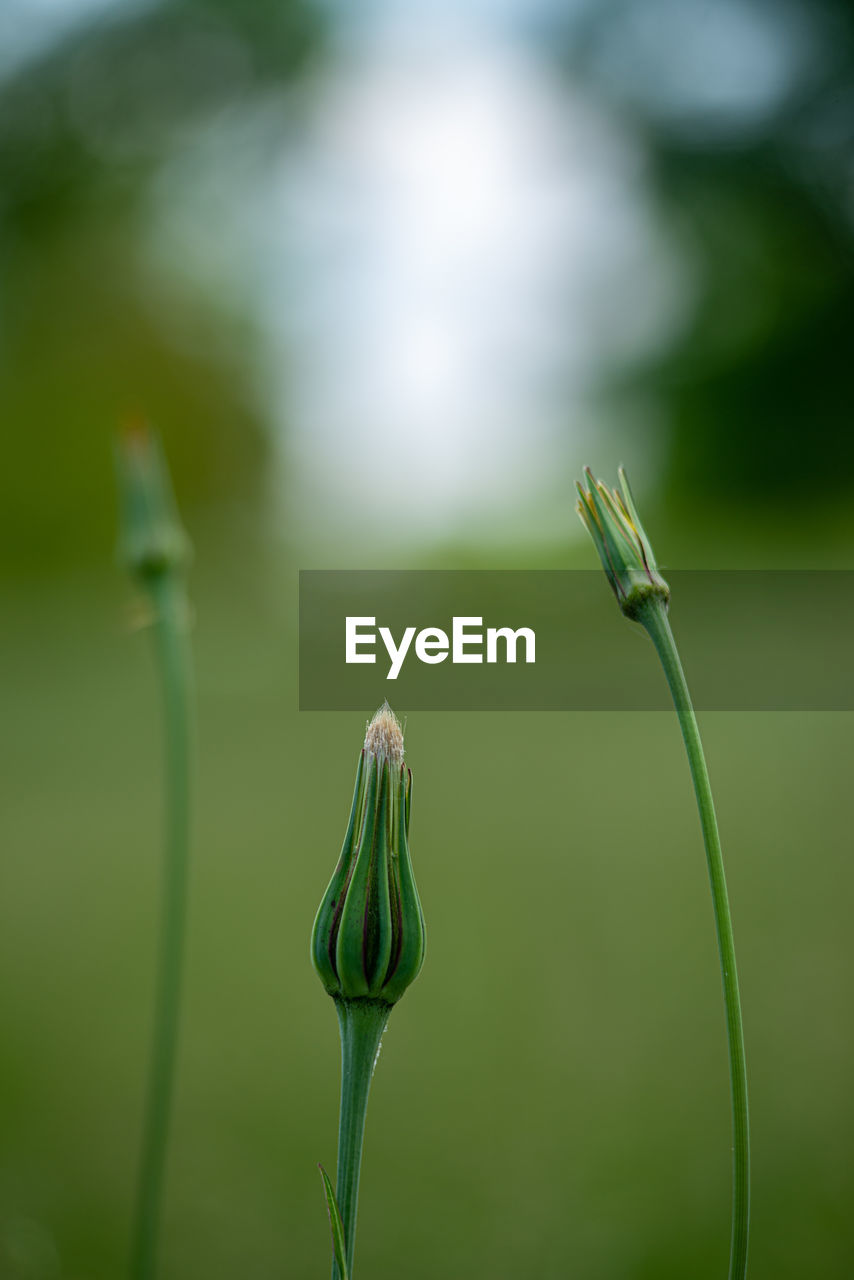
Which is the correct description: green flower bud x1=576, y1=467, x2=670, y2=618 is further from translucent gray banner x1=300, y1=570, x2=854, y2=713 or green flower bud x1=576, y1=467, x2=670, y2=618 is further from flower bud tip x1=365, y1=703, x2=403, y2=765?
translucent gray banner x1=300, y1=570, x2=854, y2=713

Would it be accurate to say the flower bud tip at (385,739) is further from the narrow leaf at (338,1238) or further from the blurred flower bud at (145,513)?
the blurred flower bud at (145,513)

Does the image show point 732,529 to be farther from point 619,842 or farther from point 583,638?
point 619,842

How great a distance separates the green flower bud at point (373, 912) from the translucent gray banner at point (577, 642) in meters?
1.73

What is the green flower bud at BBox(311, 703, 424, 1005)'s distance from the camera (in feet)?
0.73

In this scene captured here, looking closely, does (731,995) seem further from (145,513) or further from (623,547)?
(145,513)

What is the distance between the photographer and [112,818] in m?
1.82

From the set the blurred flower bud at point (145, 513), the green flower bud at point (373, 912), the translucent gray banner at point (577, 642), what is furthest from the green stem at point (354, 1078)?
the translucent gray banner at point (577, 642)

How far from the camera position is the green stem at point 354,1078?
0.20 metres

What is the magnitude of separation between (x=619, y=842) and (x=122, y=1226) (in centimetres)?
99

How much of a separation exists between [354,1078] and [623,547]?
133 mm

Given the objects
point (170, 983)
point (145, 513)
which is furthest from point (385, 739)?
point (145, 513)

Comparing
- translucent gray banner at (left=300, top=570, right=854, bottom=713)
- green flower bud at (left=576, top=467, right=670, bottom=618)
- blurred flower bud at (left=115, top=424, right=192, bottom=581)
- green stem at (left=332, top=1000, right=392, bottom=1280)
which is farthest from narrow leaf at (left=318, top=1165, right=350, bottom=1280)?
translucent gray banner at (left=300, top=570, right=854, bottom=713)

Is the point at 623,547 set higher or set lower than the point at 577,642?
lower

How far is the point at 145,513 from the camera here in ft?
1.70
